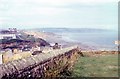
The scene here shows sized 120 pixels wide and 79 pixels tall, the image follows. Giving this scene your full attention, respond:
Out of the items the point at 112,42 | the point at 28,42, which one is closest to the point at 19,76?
the point at 28,42

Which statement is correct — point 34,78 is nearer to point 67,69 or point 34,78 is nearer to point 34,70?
point 34,70

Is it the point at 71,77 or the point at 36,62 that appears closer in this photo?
the point at 36,62

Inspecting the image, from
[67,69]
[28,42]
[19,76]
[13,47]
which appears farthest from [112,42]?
[19,76]

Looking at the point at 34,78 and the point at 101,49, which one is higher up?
the point at 34,78

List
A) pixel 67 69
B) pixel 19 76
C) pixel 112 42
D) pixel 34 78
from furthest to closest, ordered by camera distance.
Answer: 1. pixel 112 42
2. pixel 67 69
3. pixel 34 78
4. pixel 19 76

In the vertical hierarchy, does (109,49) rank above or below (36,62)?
below

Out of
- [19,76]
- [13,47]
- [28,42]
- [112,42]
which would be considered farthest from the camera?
[112,42]

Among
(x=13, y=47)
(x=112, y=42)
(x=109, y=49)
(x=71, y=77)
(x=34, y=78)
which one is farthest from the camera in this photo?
(x=112, y=42)

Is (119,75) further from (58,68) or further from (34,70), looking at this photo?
(34,70)

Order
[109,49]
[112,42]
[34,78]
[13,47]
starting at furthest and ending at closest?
1. [112,42]
2. [109,49]
3. [13,47]
4. [34,78]
